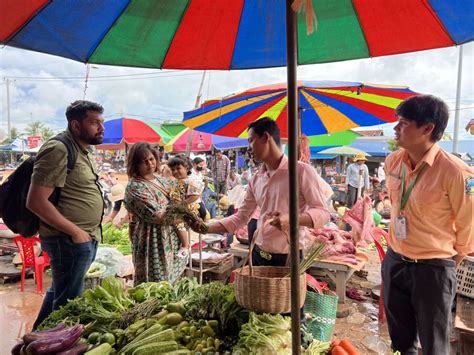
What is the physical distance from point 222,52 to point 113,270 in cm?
355

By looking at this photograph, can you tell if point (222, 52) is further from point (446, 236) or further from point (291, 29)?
point (446, 236)

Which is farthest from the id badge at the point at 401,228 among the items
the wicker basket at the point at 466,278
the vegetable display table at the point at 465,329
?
the wicker basket at the point at 466,278

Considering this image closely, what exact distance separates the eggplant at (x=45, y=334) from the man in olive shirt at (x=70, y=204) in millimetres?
899

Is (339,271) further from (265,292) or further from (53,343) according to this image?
(53,343)

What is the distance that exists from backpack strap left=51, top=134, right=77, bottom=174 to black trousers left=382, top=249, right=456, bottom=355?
2.57 meters

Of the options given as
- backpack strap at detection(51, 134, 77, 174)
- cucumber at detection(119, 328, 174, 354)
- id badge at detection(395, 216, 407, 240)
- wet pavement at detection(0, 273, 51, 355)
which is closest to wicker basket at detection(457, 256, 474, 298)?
id badge at detection(395, 216, 407, 240)

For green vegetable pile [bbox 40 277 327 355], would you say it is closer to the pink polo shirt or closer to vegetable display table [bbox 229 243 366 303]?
the pink polo shirt

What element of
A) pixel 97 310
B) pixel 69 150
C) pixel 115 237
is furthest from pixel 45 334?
pixel 115 237

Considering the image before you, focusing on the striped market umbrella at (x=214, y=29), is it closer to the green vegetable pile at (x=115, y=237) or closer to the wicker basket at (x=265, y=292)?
the wicker basket at (x=265, y=292)

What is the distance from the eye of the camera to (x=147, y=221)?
292cm

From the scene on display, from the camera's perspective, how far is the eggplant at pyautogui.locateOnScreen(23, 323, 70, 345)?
1.69 metres

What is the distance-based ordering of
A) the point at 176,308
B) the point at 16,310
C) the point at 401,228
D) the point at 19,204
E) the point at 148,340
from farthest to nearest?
the point at 16,310, the point at 19,204, the point at 401,228, the point at 176,308, the point at 148,340

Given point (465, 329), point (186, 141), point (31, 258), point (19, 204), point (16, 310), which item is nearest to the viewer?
point (19, 204)

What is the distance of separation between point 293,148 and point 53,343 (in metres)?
1.53
